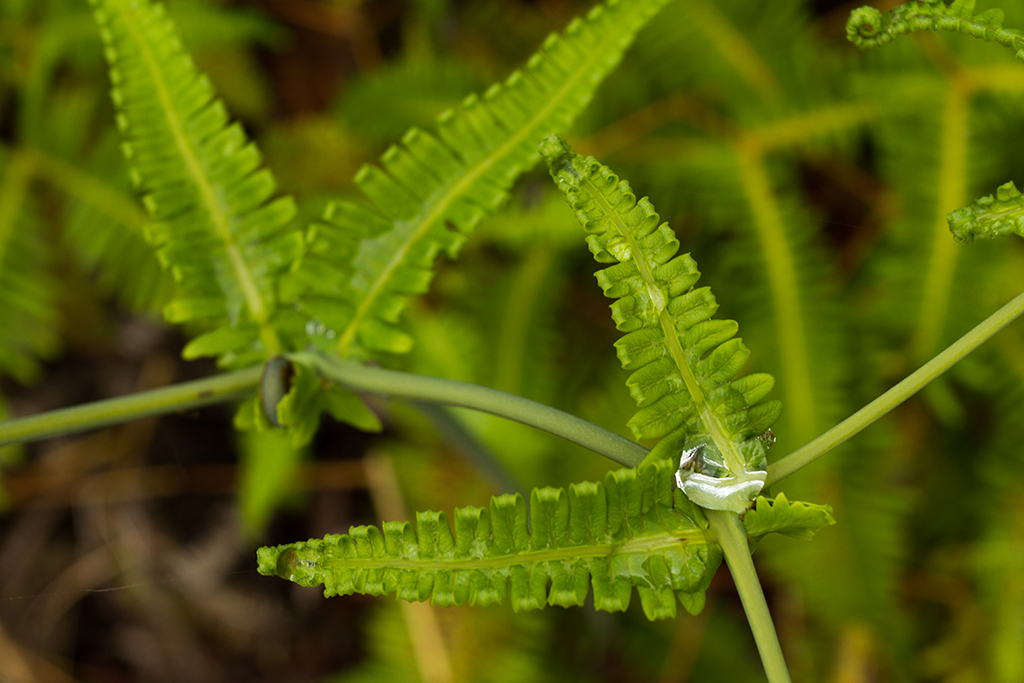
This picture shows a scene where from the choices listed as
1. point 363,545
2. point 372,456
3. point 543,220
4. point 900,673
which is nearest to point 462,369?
point 543,220

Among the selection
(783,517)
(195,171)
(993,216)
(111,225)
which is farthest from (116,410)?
(111,225)

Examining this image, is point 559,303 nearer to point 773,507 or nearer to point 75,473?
Answer: point 773,507

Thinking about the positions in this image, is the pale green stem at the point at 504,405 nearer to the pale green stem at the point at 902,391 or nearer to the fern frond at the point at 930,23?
the pale green stem at the point at 902,391

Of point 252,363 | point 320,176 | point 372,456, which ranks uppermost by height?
point 320,176

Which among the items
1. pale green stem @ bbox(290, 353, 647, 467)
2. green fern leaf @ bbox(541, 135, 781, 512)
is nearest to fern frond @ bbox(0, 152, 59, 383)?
pale green stem @ bbox(290, 353, 647, 467)

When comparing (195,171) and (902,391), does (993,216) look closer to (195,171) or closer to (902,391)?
(902,391)

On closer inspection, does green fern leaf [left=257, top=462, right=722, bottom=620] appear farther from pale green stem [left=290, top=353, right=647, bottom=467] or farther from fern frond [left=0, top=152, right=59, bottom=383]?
fern frond [left=0, top=152, right=59, bottom=383]
